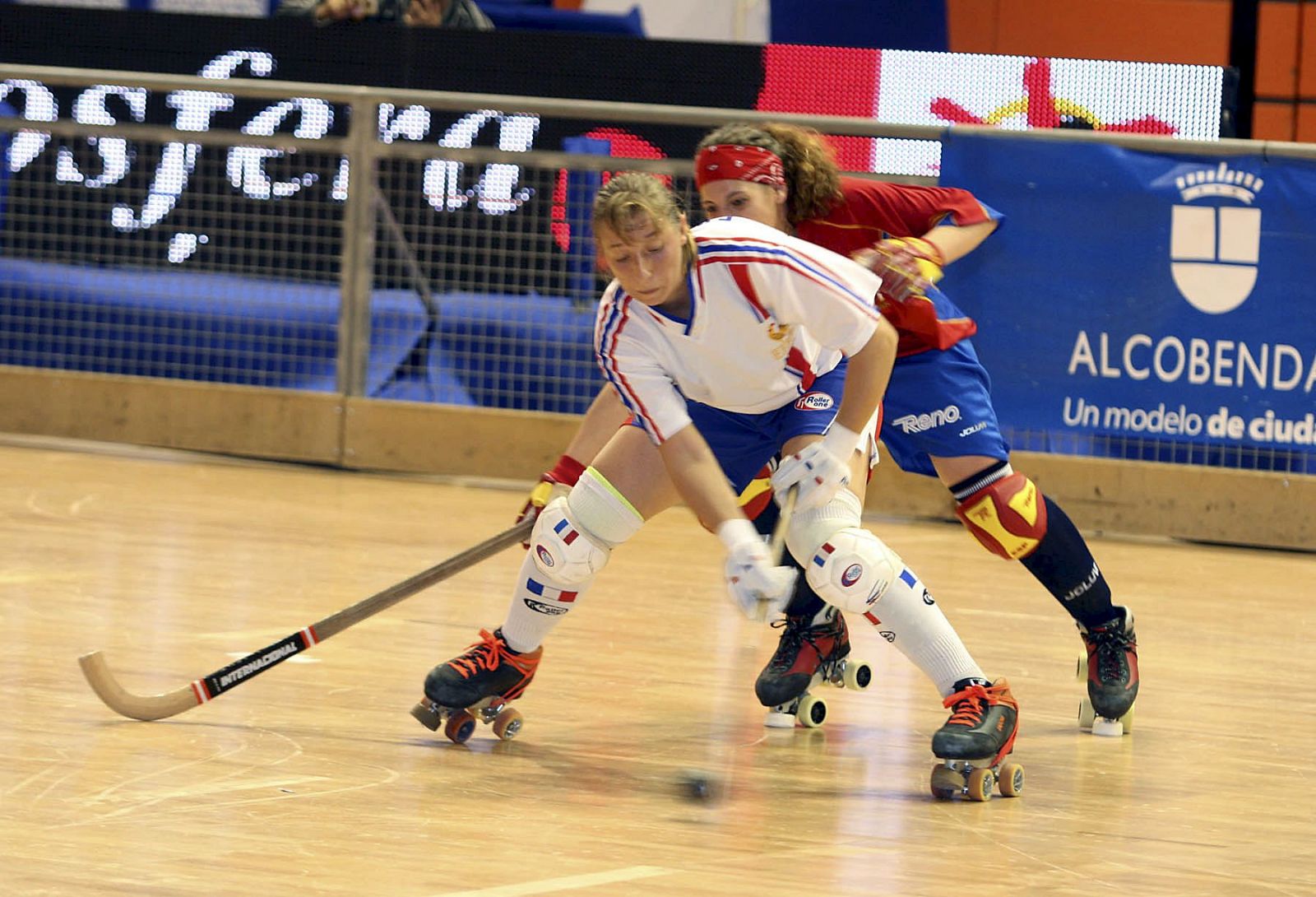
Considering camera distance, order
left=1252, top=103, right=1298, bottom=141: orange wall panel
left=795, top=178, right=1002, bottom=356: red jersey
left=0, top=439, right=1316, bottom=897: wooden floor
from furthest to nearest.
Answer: left=1252, top=103, right=1298, bottom=141: orange wall panel < left=795, top=178, right=1002, bottom=356: red jersey < left=0, top=439, right=1316, bottom=897: wooden floor

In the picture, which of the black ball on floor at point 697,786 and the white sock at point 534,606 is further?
the white sock at point 534,606

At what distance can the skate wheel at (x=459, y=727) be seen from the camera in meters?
4.43

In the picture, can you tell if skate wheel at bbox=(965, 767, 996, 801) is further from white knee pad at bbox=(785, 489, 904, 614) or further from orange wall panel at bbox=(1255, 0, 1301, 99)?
orange wall panel at bbox=(1255, 0, 1301, 99)

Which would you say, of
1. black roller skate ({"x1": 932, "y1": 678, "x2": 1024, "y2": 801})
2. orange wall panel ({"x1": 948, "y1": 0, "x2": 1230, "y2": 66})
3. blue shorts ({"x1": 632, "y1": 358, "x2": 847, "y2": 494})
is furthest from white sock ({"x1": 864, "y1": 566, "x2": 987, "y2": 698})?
orange wall panel ({"x1": 948, "y1": 0, "x2": 1230, "y2": 66})

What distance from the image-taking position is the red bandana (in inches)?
181

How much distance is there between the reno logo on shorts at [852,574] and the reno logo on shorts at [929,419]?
80cm

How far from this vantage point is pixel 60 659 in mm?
5031

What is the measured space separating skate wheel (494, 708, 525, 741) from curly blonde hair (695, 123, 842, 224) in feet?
4.31

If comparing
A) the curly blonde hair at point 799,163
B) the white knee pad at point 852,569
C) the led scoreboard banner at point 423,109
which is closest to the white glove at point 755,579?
the white knee pad at point 852,569

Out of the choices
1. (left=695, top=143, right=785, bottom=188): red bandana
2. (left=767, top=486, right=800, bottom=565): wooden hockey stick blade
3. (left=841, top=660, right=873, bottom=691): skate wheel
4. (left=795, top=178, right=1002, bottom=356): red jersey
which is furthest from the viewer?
(left=841, top=660, right=873, bottom=691): skate wheel

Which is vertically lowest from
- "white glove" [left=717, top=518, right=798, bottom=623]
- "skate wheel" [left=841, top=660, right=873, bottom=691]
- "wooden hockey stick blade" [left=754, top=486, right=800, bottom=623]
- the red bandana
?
"skate wheel" [left=841, top=660, right=873, bottom=691]

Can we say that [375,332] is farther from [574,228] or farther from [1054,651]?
[1054,651]

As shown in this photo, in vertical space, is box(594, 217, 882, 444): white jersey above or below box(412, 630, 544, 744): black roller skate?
above

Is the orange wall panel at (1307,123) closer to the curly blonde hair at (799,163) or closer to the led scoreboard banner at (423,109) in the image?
the led scoreboard banner at (423,109)
